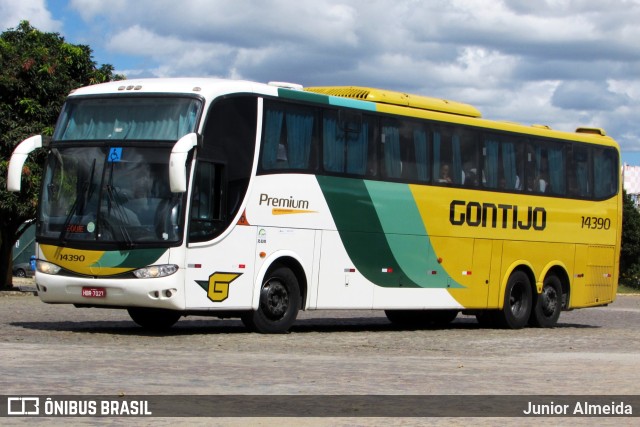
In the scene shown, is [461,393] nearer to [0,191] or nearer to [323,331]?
[323,331]

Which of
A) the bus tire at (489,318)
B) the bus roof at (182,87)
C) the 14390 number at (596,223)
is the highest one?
the bus roof at (182,87)

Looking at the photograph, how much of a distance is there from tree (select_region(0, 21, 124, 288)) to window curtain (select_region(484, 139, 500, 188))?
1623cm

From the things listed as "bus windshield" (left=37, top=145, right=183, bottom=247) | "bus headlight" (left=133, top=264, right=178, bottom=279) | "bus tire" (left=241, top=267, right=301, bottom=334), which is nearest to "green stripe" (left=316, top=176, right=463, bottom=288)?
"bus tire" (left=241, top=267, right=301, bottom=334)

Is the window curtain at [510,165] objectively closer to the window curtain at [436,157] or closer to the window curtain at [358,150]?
the window curtain at [436,157]

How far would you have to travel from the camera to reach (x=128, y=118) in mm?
19266

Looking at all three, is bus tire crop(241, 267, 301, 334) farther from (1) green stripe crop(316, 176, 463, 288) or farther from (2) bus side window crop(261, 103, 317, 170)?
(2) bus side window crop(261, 103, 317, 170)

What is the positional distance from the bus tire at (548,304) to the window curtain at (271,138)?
8057mm

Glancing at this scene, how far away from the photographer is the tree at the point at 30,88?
37.5 metres

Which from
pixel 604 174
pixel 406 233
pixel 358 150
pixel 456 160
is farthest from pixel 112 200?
pixel 604 174

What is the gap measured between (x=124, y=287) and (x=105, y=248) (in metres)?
0.62

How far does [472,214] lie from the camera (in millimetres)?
24234

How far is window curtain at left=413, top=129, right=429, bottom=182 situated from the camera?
23.0m

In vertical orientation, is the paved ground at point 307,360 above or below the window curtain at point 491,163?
below

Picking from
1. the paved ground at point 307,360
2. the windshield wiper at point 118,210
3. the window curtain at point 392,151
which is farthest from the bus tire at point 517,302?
the windshield wiper at point 118,210
